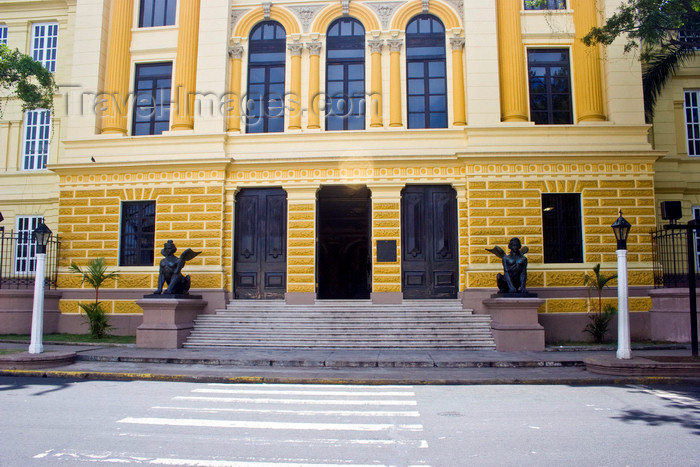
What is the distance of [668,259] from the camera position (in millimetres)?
18422

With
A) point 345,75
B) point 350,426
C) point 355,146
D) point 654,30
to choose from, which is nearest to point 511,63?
point 654,30

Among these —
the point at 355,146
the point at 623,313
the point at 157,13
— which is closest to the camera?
the point at 623,313

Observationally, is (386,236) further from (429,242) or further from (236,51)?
(236,51)

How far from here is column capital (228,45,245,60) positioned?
20.6m

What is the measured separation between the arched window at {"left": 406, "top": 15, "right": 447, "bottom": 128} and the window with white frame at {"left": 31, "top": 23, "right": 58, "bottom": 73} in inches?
600

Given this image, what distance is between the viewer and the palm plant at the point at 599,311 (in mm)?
17078

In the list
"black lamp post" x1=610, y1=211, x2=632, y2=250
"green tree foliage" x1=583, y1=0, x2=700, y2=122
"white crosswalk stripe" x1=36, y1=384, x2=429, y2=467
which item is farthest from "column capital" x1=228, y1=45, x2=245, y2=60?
"black lamp post" x1=610, y1=211, x2=632, y2=250

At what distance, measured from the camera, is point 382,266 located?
18953 millimetres

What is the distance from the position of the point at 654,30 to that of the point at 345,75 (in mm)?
10051

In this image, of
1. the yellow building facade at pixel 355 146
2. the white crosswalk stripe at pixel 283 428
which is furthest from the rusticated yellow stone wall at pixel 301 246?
the white crosswalk stripe at pixel 283 428

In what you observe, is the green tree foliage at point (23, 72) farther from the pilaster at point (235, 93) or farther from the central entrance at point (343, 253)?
the central entrance at point (343, 253)

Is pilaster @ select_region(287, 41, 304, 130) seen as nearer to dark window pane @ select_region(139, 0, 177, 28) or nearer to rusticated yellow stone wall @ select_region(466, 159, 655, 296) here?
dark window pane @ select_region(139, 0, 177, 28)

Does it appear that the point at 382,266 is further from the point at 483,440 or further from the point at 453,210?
the point at 483,440

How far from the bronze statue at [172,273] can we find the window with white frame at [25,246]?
788cm
